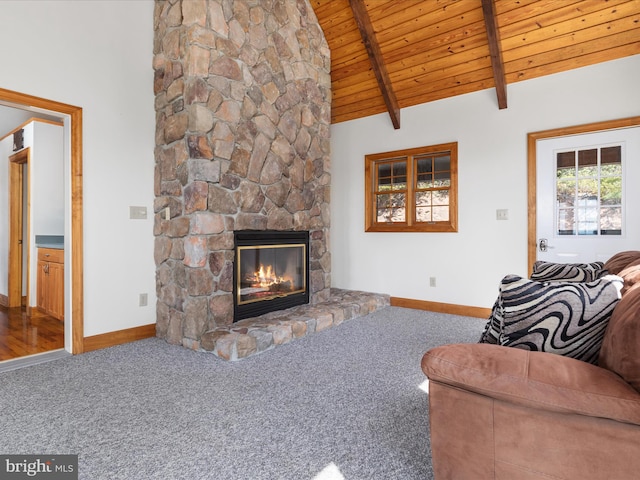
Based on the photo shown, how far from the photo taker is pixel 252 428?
1.84 metres

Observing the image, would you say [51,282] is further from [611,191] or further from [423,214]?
[611,191]

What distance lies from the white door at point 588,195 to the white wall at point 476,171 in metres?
0.15

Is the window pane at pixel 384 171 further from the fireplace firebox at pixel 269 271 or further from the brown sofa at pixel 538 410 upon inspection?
the brown sofa at pixel 538 410

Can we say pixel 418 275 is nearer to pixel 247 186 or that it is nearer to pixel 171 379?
pixel 247 186

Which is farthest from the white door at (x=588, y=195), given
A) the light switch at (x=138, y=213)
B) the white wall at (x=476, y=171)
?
the light switch at (x=138, y=213)

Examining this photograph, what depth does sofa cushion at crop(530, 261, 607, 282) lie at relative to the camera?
6.74ft

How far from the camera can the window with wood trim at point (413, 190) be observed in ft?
14.9

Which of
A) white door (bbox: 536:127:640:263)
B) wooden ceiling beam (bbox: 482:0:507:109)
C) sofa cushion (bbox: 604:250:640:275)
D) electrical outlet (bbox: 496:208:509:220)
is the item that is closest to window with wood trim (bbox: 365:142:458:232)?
electrical outlet (bbox: 496:208:509:220)

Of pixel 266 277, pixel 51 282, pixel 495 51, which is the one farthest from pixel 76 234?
pixel 495 51

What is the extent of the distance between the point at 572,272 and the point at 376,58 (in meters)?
3.21

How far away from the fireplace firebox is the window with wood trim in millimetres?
1405

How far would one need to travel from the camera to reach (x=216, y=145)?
3191 millimetres

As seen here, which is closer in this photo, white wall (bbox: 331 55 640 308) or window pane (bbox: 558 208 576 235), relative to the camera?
white wall (bbox: 331 55 640 308)

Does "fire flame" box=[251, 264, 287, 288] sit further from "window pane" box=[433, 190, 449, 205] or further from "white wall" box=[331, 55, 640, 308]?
"window pane" box=[433, 190, 449, 205]
